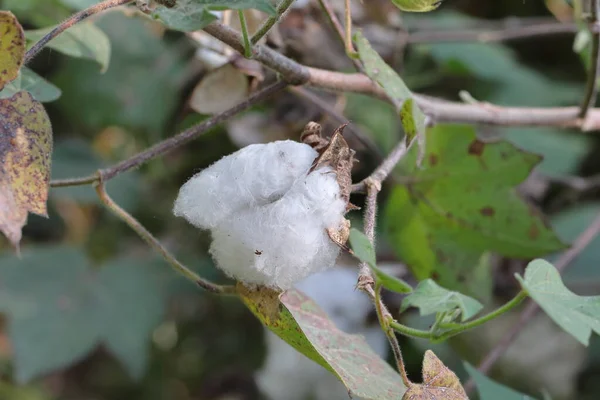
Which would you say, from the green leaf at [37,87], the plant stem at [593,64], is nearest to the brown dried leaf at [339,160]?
the green leaf at [37,87]

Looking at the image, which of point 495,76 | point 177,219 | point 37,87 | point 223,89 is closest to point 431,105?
point 223,89

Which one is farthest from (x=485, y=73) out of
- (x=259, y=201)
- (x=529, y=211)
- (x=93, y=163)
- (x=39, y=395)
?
(x=39, y=395)

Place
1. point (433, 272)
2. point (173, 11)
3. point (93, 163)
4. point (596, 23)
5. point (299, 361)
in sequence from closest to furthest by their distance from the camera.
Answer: point (173, 11) < point (596, 23) < point (433, 272) < point (299, 361) < point (93, 163)

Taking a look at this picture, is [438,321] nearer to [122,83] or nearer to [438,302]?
[438,302]

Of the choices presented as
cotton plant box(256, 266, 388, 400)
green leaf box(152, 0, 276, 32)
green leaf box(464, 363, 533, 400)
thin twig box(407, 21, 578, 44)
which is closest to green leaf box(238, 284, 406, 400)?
green leaf box(464, 363, 533, 400)

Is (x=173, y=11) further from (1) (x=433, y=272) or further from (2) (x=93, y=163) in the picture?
(2) (x=93, y=163)

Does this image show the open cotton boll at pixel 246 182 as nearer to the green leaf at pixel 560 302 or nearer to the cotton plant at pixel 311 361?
the green leaf at pixel 560 302
